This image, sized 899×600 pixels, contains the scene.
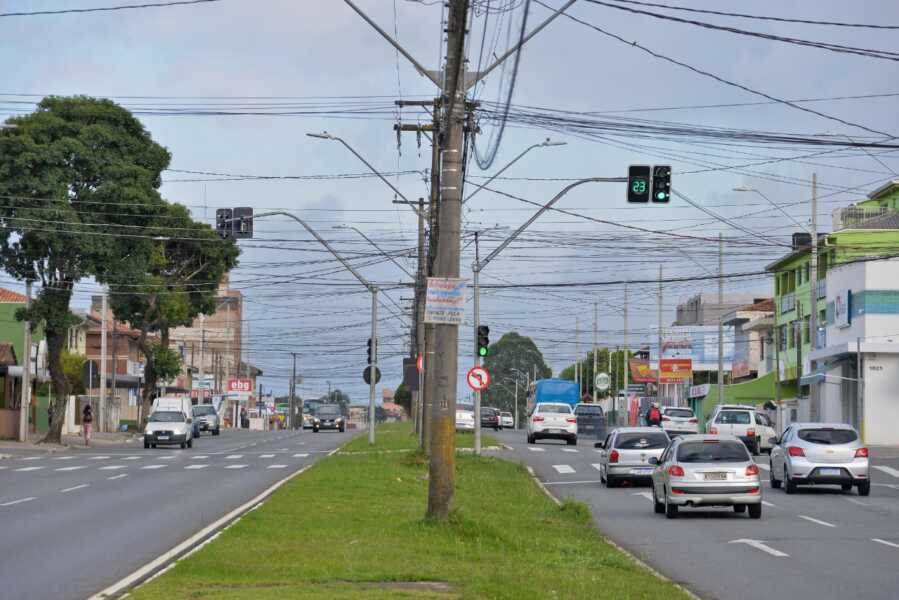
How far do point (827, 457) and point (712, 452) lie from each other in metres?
6.97

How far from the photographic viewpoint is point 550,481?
35.7 meters

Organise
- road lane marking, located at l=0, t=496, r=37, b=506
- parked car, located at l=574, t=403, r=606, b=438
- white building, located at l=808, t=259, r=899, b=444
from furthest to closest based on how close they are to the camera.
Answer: parked car, located at l=574, t=403, r=606, b=438 < white building, located at l=808, t=259, r=899, b=444 < road lane marking, located at l=0, t=496, r=37, b=506

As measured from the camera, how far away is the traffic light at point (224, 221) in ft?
113

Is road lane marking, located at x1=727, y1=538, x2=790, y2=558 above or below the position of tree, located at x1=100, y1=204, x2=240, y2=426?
below

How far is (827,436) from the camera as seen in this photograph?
3134 cm

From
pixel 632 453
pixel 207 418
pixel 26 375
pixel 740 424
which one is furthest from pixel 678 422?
pixel 207 418

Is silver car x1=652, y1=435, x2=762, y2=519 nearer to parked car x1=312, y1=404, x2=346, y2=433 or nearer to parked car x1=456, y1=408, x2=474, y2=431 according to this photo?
parked car x1=456, y1=408, x2=474, y2=431

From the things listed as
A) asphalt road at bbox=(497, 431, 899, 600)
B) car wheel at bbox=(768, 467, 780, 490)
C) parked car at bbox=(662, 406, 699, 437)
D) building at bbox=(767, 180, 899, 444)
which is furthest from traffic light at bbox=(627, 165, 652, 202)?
parked car at bbox=(662, 406, 699, 437)

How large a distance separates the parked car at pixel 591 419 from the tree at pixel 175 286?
778 inches

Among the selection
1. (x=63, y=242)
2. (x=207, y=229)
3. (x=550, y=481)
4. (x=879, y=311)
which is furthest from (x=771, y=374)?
(x=550, y=481)

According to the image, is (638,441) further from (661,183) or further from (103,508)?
(103,508)

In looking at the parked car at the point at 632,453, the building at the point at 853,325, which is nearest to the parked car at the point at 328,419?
the building at the point at 853,325

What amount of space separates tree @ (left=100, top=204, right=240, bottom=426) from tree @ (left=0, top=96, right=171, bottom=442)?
1212 centimetres

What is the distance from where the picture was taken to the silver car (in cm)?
2477
